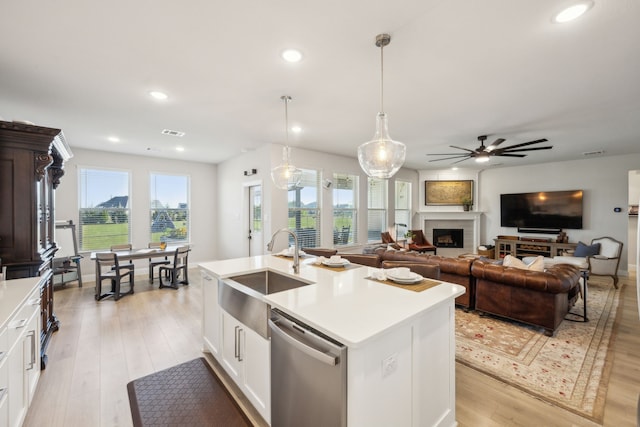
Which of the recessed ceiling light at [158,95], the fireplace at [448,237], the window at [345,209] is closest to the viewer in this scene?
the recessed ceiling light at [158,95]

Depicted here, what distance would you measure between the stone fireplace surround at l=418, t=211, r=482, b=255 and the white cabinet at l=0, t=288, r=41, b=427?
8789mm

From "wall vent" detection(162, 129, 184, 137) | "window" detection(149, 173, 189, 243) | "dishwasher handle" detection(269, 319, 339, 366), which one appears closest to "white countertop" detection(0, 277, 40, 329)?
"dishwasher handle" detection(269, 319, 339, 366)

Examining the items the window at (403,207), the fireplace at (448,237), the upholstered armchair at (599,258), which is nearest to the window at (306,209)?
the window at (403,207)

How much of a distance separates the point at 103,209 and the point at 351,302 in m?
6.73

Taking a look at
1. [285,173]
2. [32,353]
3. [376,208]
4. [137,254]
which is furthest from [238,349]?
[376,208]

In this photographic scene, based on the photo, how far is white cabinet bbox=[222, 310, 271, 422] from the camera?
1801 millimetres

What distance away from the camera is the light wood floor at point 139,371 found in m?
1.97

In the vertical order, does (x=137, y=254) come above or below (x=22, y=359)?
above

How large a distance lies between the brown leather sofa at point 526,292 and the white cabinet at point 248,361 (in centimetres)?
311

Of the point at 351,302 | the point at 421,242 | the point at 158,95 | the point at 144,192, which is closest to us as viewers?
the point at 351,302

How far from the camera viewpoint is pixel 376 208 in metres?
7.59

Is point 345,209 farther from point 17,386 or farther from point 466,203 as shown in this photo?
point 17,386

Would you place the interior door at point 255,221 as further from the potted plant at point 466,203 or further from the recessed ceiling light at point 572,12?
the potted plant at point 466,203

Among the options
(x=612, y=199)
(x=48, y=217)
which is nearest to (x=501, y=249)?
(x=612, y=199)
